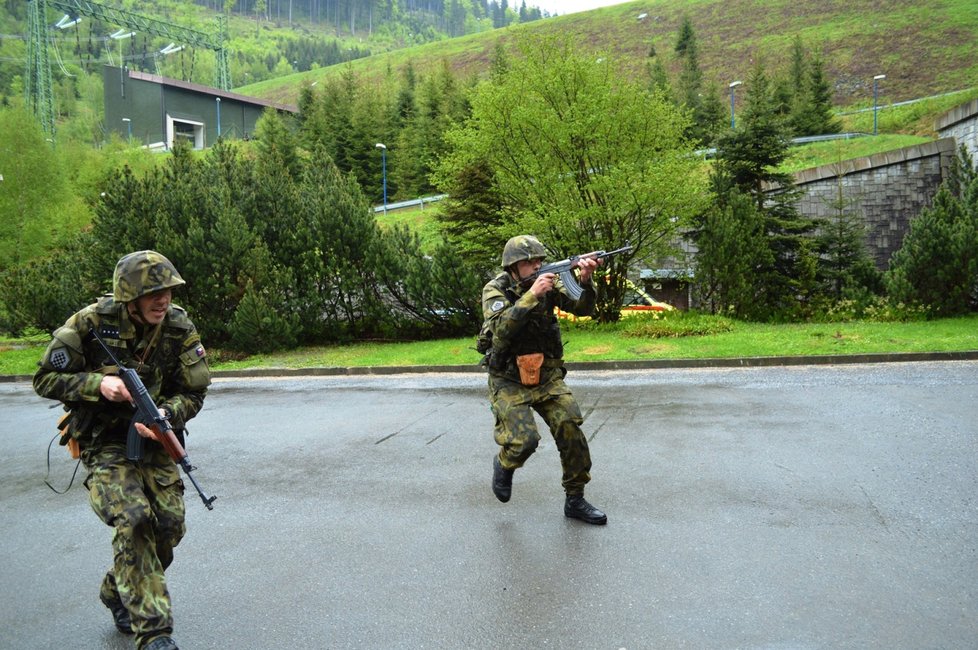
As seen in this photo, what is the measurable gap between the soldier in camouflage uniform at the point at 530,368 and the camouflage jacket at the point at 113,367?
2037 millimetres

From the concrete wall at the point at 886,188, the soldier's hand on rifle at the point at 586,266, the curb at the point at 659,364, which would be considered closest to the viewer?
the soldier's hand on rifle at the point at 586,266

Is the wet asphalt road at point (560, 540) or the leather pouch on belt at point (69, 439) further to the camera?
the leather pouch on belt at point (69, 439)

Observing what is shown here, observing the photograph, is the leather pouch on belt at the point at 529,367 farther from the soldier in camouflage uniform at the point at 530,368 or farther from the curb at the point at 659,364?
the curb at the point at 659,364

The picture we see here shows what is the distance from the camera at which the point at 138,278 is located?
12.1 ft

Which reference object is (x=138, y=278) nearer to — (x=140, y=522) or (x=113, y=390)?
(x=113, y=390)

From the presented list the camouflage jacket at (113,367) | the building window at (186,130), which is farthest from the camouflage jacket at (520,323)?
the building window at (186,130)

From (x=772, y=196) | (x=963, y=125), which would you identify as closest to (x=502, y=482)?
(x=772, y=196)

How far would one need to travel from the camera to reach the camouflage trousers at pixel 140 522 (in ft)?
11.2

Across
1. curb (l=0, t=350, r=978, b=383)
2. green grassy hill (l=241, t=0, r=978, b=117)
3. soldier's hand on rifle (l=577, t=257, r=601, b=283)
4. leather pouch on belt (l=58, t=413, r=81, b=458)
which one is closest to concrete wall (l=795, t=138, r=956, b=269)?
curb (l=0, t=350, r=978, b=383)

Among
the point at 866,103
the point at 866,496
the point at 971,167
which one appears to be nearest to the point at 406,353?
the point at 866,496

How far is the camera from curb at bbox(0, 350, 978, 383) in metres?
12.7

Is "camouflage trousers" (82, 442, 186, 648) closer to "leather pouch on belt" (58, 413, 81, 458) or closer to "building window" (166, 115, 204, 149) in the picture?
"leather pouch on belt" (58, 413, 81, 458)

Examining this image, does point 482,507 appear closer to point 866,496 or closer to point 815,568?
point 815,568

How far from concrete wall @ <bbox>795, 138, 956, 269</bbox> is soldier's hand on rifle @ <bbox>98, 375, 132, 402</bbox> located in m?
24.8
